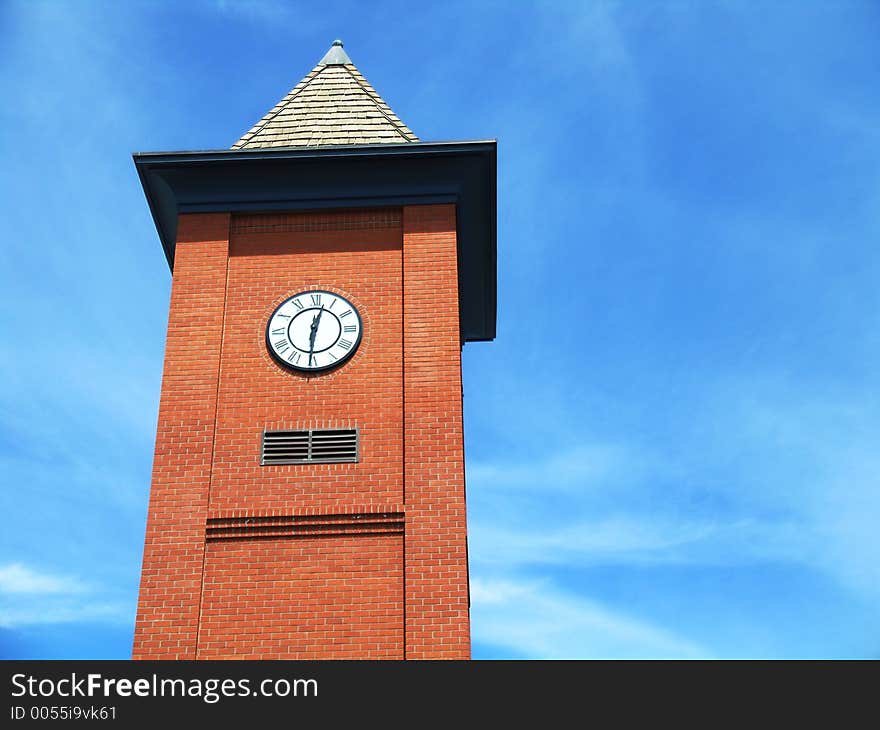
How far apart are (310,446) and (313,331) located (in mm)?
1665

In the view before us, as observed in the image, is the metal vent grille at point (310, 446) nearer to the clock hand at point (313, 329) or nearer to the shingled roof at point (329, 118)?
the clock hand at point (313, 329)

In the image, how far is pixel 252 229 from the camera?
15500 millimetres

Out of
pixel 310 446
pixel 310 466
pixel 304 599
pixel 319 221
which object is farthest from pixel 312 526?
pixel 319 221

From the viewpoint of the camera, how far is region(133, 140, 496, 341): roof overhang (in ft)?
49.7

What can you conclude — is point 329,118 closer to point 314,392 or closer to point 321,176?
point 321,176

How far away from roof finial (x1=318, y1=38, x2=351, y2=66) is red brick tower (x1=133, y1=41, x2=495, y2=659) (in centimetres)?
134

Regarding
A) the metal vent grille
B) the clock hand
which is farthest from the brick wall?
the clock hand

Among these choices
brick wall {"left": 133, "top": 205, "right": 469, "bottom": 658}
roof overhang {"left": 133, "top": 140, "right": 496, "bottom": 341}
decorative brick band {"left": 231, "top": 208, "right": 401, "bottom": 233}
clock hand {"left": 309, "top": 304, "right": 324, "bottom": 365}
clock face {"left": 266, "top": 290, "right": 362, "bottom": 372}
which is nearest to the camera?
brick wall {"left": 133, "top": 205, "right": 469, "bottom": 658}

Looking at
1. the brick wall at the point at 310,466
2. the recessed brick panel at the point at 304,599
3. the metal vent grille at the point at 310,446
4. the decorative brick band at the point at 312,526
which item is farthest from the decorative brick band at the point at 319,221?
the recessed brick panel at the point at 304,599

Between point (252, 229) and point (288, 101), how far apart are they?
2734 millimetres

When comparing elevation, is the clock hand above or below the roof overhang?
below

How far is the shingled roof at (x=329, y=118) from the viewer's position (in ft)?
52.5

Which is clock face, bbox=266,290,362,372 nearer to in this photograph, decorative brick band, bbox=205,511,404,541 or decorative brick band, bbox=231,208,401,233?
decorative brick band, bbox=231,208,401,233
